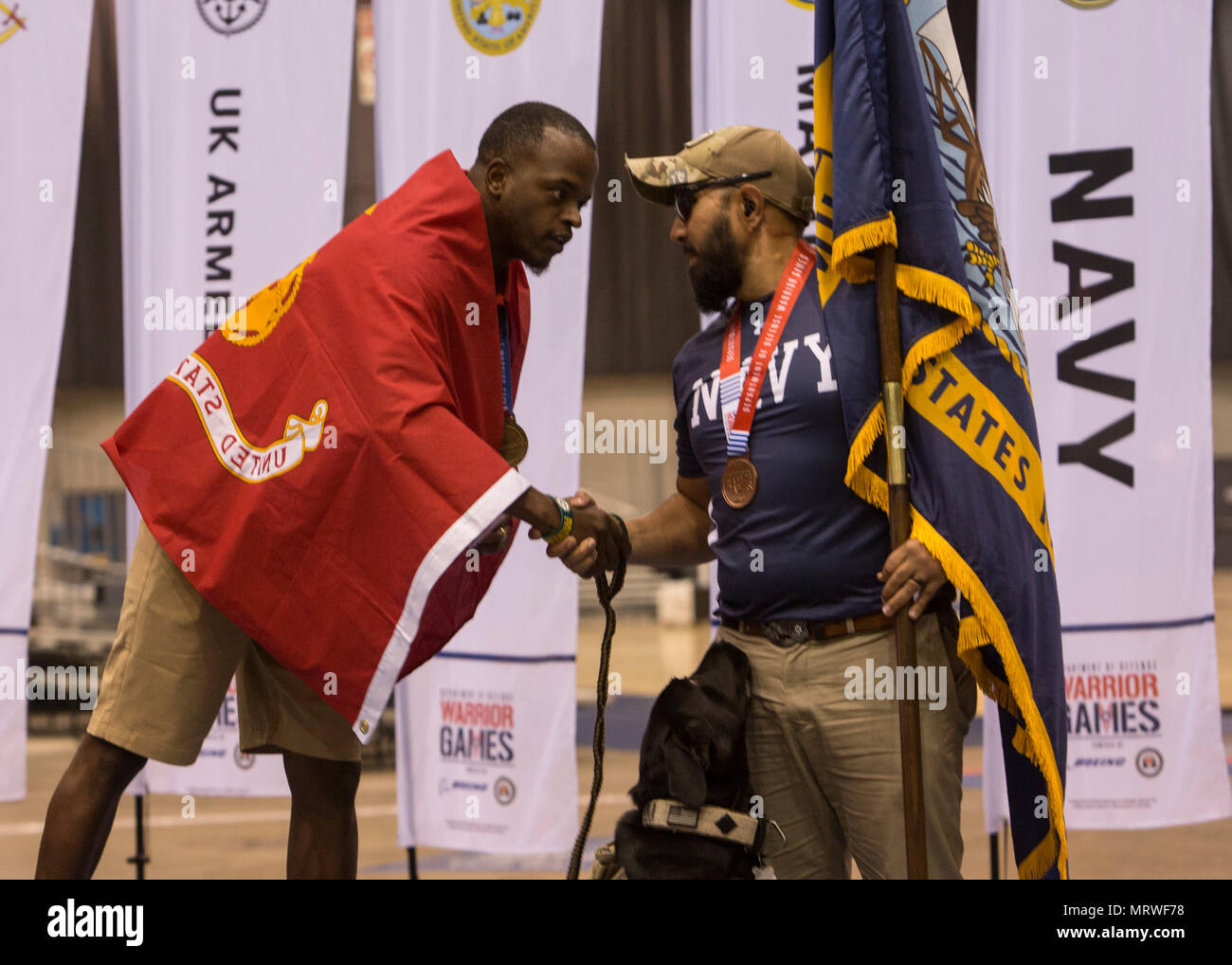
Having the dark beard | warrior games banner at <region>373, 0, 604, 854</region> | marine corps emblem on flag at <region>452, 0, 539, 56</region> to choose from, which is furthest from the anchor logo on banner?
the dark beard

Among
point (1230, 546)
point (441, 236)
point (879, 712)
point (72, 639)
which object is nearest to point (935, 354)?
point (879, 712)

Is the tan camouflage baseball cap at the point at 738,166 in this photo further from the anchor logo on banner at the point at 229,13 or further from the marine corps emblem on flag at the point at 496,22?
the anchor logo on banner at the point at 229,13

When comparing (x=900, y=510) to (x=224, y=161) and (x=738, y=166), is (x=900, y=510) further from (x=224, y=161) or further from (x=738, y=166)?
(x=224, y=161)

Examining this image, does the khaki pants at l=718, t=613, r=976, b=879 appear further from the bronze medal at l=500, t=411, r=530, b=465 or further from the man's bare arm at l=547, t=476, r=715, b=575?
the bronze medal at l=500, t=411, r=530, b=465

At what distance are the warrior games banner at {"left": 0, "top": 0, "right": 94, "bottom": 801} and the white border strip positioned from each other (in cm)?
232

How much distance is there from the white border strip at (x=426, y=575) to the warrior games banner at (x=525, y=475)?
1605 millimetres

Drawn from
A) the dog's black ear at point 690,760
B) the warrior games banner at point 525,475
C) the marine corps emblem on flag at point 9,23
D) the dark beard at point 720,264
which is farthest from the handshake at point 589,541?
the marine corps emblem on flag at point 9,23

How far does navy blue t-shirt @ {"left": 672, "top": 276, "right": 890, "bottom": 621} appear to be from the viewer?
2211 mm

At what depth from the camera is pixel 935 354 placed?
216 centimetres

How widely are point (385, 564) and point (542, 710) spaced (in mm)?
1747

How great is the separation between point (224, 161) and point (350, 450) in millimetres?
2178

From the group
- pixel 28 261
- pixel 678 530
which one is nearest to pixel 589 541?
pixel 678 530

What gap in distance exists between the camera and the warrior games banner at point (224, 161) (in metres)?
3.90

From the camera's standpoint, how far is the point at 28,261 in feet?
13.3
